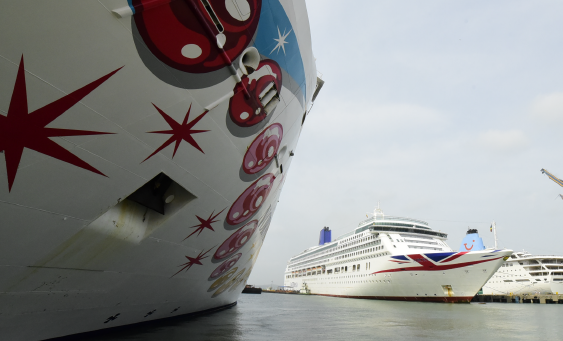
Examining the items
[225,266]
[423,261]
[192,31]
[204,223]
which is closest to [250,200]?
[204,223]

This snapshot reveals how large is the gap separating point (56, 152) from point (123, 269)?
2.57 meters

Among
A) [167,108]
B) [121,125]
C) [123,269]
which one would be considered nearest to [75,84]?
[121,125]

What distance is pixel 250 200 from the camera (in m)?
6.72

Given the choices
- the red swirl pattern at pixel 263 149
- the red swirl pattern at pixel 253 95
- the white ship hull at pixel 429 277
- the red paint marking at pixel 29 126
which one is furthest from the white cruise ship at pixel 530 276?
the red paint marking at pixel 29 126

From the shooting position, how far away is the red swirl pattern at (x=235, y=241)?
7289mm

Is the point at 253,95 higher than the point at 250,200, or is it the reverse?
the point at 253,95

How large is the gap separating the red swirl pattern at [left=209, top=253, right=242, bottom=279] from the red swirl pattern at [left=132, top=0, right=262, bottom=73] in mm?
6141

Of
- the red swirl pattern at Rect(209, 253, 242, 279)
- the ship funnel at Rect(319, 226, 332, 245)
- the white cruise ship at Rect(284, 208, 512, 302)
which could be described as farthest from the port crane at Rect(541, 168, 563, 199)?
the red swirl pattern at Rect(209, 253, 242, 279)

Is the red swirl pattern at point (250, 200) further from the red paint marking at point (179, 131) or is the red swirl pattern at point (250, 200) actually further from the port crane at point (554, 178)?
the port crane at point (554, 178)

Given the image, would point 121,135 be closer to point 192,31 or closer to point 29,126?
point 29,126

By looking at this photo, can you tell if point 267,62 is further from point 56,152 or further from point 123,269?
point 123,269

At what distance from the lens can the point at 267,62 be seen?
4.37 metres

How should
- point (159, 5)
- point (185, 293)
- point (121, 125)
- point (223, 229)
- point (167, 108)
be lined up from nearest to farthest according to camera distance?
point (159, 5) → point (121, 125) → point (167, 108) → point (223, 229) → point (185, 293)

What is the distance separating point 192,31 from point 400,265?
3001 centimetres
